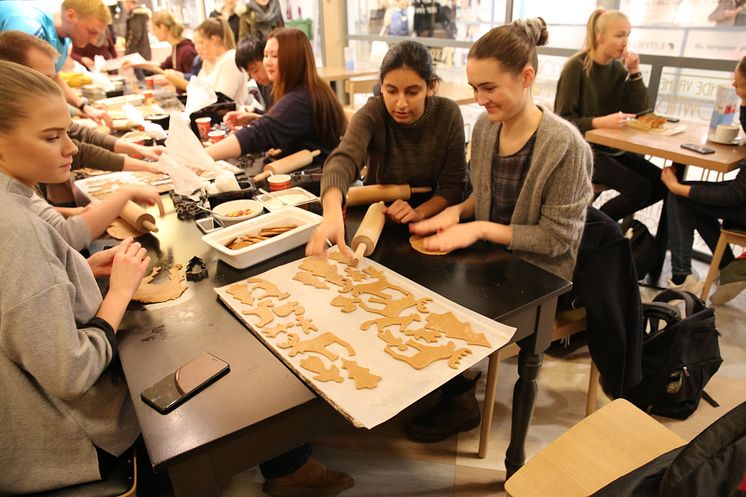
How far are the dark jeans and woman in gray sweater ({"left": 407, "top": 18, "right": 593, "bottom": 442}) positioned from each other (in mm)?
1471


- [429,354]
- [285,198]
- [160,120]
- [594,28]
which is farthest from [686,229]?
[160,120]

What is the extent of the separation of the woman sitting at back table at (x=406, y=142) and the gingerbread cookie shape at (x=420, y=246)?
9 cm

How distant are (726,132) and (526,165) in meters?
1.48

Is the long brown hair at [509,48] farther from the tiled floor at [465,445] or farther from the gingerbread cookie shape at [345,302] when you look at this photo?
the tiled floor at [465,445]

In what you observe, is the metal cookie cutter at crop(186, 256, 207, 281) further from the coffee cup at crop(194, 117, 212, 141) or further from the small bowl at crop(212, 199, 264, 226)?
the coffee cup at crop(194, 117, 212, 141)

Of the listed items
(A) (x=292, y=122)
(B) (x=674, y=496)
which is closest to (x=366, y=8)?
(A) (x=292, y=122)

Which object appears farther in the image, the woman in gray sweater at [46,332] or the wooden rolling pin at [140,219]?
the wooden rolling pin at [140,219]

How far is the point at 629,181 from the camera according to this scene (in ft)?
8.45

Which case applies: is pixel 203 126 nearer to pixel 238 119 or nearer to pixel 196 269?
pixel 238 119


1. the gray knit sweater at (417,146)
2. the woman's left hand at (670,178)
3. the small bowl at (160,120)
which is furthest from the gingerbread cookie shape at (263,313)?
the woman's left hand at (670,178)

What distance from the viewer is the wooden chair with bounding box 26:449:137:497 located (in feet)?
2.99

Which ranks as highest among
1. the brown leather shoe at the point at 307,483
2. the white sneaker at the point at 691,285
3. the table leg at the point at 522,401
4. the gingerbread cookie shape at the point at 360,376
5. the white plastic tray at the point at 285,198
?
the white plastic tray at the point at 285,198

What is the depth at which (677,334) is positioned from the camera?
1611 mm

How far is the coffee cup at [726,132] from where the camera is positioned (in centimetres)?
220
